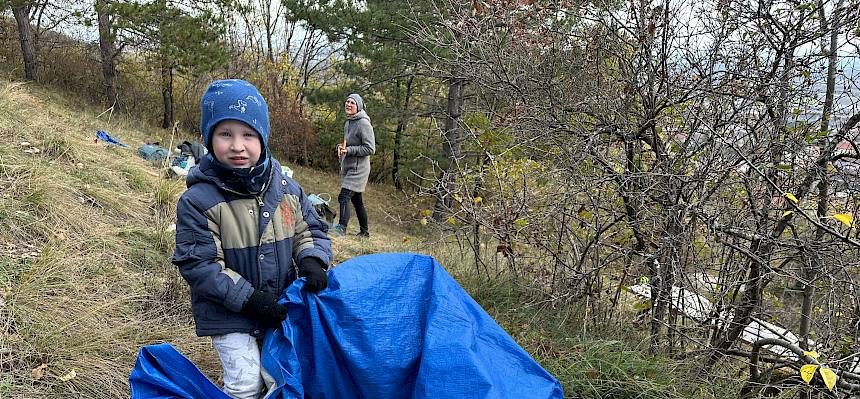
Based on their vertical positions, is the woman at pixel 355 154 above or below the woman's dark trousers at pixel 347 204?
above

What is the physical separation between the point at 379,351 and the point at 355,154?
184 inches

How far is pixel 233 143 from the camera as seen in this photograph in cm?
204

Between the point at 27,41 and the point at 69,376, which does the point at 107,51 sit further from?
the point at 69,376

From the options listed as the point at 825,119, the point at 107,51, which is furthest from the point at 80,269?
the point at 107,51

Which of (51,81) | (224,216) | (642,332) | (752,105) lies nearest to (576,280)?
(642,332)

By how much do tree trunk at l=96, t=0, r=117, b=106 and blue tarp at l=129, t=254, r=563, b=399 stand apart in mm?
12183

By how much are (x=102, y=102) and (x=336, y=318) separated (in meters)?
15.7

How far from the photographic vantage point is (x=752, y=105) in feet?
10.6

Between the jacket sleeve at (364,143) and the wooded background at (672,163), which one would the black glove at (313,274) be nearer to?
the wooded background at (672,163)

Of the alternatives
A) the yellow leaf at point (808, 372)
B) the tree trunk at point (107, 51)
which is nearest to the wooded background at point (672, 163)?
the yellow leaf at point (808, 372)

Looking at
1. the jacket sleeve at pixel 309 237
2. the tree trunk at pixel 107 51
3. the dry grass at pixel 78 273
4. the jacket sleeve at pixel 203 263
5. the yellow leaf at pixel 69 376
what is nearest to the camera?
the jacket sleeve at pixel 203 263

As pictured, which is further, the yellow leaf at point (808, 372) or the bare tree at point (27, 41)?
the bare tree at point (27, 41)

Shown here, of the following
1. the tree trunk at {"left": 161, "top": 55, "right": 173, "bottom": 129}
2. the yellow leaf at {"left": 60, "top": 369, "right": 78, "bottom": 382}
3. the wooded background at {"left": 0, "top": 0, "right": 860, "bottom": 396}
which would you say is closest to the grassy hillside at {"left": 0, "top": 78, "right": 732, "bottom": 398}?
the yellow leaf at {"left": 60, "top": 369, "right": 78, "bottom": 382}

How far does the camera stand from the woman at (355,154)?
21.5 feet
